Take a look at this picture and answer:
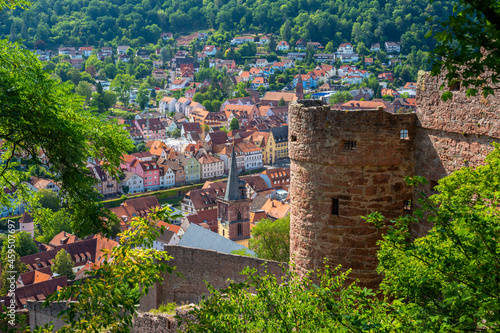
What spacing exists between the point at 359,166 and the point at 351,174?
0.17m

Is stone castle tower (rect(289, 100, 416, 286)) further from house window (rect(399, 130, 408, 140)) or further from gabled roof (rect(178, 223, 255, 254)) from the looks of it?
gabled roof (rect(178, 223, 255, 254))

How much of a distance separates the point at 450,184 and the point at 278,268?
28.0 feet

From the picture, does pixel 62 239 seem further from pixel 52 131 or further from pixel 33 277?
pixel 52 131

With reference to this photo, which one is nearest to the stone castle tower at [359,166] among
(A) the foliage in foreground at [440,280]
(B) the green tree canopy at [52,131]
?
(A) the foliage in foreground at [440,280]

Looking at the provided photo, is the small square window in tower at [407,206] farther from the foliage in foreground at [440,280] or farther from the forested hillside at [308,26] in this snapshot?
the forested hillside at [308,26]

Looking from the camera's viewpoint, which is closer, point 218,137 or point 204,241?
point 204,241

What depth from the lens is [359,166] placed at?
29.9 feet

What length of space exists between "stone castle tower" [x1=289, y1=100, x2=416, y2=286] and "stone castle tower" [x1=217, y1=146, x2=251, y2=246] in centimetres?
4884

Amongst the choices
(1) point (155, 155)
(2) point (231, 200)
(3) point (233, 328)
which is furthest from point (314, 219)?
(1) point (155, 155)

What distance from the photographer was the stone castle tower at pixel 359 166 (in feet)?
29.1

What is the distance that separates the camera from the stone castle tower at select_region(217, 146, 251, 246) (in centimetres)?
5866

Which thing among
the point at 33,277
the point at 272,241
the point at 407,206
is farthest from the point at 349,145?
the point at 33,277

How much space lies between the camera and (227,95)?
479 feet

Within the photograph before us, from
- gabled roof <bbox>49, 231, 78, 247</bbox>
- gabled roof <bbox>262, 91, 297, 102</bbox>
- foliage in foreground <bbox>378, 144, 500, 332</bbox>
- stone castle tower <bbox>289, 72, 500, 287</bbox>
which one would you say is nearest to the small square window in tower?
stone castle tower <bbox>289, 72, 500, 287</bbox>
